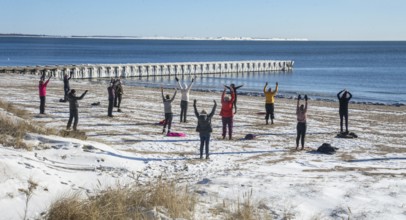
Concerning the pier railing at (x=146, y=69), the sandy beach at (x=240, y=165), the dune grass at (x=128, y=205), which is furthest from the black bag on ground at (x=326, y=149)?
the pier railing at (x=146, y=69)

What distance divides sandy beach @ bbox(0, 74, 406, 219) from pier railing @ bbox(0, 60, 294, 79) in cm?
3206

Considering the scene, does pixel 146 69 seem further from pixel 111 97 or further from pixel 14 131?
pixel 14 131

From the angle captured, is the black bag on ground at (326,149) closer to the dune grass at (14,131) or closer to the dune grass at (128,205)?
the dune grass at (14,131)

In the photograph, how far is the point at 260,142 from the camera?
16500mm

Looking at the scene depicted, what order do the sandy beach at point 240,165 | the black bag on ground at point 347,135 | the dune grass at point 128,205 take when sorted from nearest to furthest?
the dune grass at point 128,205 < the sandy beach at point 240,165 < the black bag on ground at point 347,135

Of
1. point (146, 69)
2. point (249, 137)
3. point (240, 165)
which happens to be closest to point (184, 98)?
point (249, 137)

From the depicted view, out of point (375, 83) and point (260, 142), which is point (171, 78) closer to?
point (375, 83)

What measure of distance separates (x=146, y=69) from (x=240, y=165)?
181ft

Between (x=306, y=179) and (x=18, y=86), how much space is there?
2777cm

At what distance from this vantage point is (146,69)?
220 ft

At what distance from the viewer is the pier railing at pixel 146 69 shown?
174ft

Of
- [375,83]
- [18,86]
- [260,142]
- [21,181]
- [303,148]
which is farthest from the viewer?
[375,83]

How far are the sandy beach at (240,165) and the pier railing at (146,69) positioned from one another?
3206cm

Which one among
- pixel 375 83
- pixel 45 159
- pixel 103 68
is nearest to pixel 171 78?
pixel 103 68
